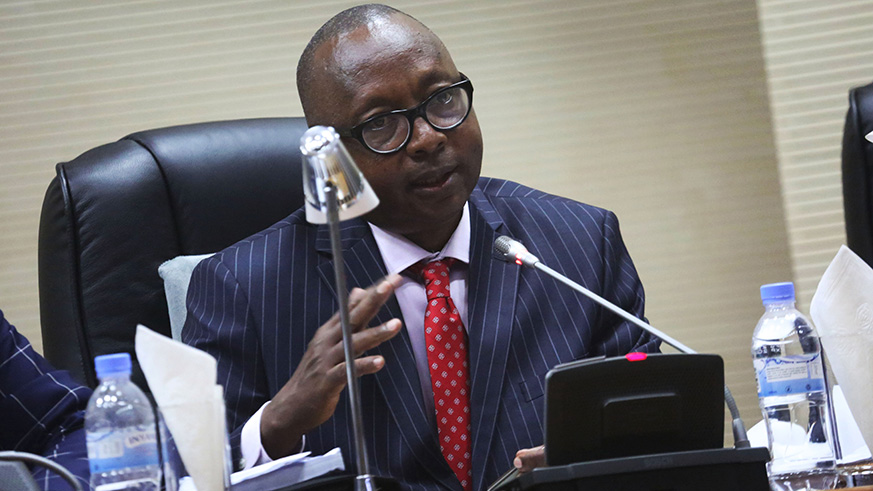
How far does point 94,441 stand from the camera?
3.53ft

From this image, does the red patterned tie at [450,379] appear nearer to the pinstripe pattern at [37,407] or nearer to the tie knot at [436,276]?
the tie knot at [436,276]

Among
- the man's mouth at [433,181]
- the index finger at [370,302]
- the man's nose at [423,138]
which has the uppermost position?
the man's nose at [423,138]

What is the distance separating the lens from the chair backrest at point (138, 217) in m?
1.83

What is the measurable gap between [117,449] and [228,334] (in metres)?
0.63

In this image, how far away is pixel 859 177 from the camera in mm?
1874

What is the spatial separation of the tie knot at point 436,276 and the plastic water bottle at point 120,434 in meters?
0.65

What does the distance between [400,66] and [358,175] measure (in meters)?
0.66

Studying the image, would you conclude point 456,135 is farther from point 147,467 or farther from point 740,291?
point 740,291

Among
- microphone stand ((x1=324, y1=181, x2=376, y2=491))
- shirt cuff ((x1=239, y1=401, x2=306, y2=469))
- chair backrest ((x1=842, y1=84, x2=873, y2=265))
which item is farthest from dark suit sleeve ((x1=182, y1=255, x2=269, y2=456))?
chair backrest ((x1=842, y1=84, x2=873, y2=265))

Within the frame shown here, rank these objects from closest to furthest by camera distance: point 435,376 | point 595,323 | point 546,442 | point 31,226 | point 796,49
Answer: point 546,442 → point 435,376 → point 595,323 → point 796,49 → point 31,226

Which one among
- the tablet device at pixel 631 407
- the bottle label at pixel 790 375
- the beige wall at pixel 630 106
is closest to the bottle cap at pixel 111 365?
the tablet device at pixel 631 407

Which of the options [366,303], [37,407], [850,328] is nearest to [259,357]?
[37,407]

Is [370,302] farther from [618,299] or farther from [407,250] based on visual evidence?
[618,299]

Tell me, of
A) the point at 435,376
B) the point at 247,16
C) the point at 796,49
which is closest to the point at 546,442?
the point at 435,376
